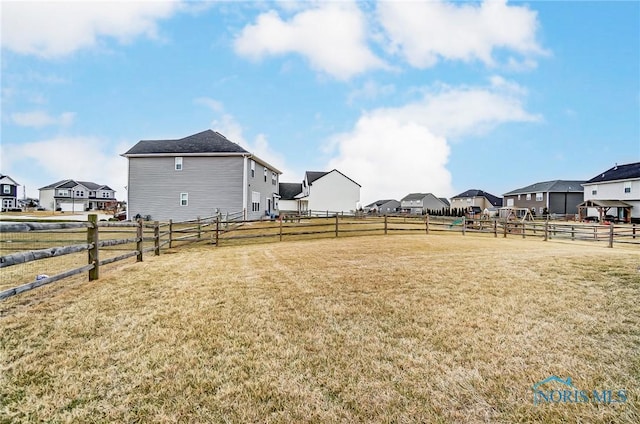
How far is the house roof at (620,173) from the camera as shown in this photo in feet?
119

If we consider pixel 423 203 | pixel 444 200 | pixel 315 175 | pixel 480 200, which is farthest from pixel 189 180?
pixel 444 200

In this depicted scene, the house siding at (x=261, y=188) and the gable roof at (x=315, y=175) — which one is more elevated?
the gable roof at (x=315, y=175)

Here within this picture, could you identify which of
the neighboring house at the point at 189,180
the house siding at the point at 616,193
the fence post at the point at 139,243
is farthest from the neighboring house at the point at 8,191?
the house siding at the point at 616,193

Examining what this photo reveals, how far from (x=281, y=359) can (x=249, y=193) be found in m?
23.0

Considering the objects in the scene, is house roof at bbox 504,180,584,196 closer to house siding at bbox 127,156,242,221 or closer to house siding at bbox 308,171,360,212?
house siding at bbox 308,171,360,212

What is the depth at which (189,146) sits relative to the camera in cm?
2516

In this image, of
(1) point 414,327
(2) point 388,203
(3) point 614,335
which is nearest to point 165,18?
(1) point 414,327

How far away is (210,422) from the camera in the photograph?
7.74ft

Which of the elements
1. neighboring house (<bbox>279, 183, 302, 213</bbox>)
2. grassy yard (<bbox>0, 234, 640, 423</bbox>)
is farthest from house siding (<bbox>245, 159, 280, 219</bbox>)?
grassy yard (<bbox>0, 234, 640, 423</bbox>)

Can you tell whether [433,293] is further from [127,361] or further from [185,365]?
[127,361]

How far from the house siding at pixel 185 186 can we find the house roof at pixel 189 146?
1.77ft

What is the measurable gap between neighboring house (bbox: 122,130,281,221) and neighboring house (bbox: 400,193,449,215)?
203ft

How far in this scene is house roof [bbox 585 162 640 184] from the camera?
3641 cm

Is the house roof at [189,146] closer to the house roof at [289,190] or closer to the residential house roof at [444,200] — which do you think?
the house roof at [289,190]
